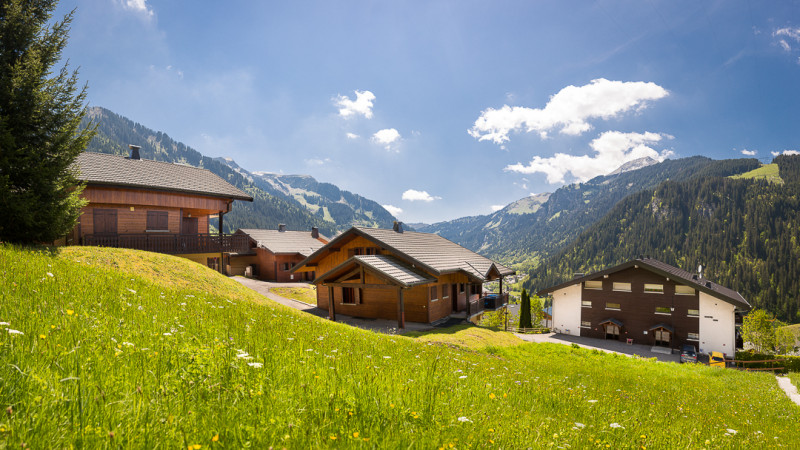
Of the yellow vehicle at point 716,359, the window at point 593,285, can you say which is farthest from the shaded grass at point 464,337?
the window at point 593,285

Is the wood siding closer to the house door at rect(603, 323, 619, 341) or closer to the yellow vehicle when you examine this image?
the house door at rect(603, 323, 619, 341)

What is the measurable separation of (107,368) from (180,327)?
8.52 feet

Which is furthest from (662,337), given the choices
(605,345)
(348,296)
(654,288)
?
(348,296)

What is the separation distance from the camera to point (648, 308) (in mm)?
38344

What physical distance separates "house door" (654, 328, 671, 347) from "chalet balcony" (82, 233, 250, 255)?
145 ft

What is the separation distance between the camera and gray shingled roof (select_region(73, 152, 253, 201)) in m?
24.6

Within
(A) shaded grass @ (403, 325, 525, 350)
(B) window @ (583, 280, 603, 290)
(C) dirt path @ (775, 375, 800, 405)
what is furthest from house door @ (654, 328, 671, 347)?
(A) shaded grass @ (403, 325, 525, 350)

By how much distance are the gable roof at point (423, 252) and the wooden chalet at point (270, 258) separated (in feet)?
74.7

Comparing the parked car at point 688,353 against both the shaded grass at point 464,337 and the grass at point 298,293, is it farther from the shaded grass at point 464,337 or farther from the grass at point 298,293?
the grass at point 298,293

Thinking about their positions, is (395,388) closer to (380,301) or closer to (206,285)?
(206,285)

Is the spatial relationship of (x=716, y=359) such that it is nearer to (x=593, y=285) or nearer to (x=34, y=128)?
(x=593, y=285)

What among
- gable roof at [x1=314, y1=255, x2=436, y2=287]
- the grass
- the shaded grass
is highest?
gable roof at [x1=314, y1=255, x2=436, y2=287]

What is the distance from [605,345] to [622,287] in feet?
25.0

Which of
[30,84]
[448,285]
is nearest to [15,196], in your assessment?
[30,84]
